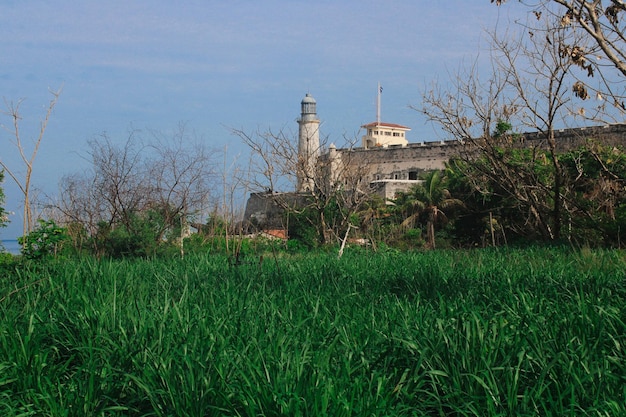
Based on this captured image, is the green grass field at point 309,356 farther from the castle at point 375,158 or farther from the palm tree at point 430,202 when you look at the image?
the palm tree at point 430,202

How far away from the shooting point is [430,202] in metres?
23.9

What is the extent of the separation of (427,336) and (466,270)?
3.36 meters

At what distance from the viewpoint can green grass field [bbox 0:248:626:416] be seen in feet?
9.21

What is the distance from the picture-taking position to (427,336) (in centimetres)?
341

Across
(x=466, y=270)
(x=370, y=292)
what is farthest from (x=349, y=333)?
(x=466, y=270)

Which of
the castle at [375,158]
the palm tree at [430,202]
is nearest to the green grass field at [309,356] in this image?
the castle at [375,158]

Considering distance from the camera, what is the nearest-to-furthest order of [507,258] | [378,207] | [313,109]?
[507,258]
[378,207]
[313,109]

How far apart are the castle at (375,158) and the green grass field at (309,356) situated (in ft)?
30.8

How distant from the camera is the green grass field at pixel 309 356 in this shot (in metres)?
2.81

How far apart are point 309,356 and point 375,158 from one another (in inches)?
1390

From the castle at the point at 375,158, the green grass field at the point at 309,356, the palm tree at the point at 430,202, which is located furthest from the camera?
the palm tree at the point at 430,202

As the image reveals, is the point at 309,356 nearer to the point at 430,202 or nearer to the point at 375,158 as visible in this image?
the point at 430,202

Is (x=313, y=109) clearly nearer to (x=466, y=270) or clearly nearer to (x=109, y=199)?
(x=109, y=199)

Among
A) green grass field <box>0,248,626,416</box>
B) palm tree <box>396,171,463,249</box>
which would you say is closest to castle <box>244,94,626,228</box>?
palm tree <box>396,171,463,249</box>
